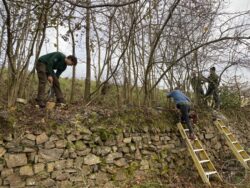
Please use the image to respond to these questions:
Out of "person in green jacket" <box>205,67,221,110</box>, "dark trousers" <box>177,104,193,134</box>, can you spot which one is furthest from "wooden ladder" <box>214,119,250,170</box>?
"dark trousers" <box>177,104,193,134</box>

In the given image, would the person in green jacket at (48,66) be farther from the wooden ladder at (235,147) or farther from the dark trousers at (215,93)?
the dark trousers at (215,93)

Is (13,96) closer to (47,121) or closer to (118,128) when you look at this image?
(47,121)

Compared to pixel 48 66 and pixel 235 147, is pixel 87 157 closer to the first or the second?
pixel 48 66

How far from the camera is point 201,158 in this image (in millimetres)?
8719

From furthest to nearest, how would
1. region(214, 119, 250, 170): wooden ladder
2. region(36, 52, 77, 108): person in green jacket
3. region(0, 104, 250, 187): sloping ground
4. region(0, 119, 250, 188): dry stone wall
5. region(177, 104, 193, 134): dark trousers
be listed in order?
1. region(214, 119, 250, 170): wooden ladder
2. region(177, 104, 193, 134): dark trousers
3. region(36, 52, 77, 108): person in green jacket
4. region(0, 104, 250, 187): sloping ground
5. region(0, 119, 250, 188): dry stone wall

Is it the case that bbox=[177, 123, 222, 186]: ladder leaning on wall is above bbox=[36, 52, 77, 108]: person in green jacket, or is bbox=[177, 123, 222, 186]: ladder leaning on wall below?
below

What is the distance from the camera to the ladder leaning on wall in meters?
7.84

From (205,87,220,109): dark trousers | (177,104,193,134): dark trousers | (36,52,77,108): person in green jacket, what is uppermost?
(36,52,77,108): person in green jacket

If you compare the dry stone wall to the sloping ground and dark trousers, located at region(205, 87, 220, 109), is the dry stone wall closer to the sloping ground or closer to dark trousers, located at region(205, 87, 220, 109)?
the sloping ground

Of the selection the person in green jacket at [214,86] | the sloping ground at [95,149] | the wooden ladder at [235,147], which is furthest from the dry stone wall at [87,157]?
the person in green jacket at [214,86]

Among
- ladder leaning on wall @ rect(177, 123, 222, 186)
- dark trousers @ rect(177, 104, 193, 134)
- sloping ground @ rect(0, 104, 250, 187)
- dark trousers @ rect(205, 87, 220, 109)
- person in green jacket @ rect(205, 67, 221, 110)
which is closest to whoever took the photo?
sloping ground @ rect(0, 104, 250, 187)

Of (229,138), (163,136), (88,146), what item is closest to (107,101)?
(163,136)

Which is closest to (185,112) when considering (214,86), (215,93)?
(214,86)

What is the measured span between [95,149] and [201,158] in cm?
317
